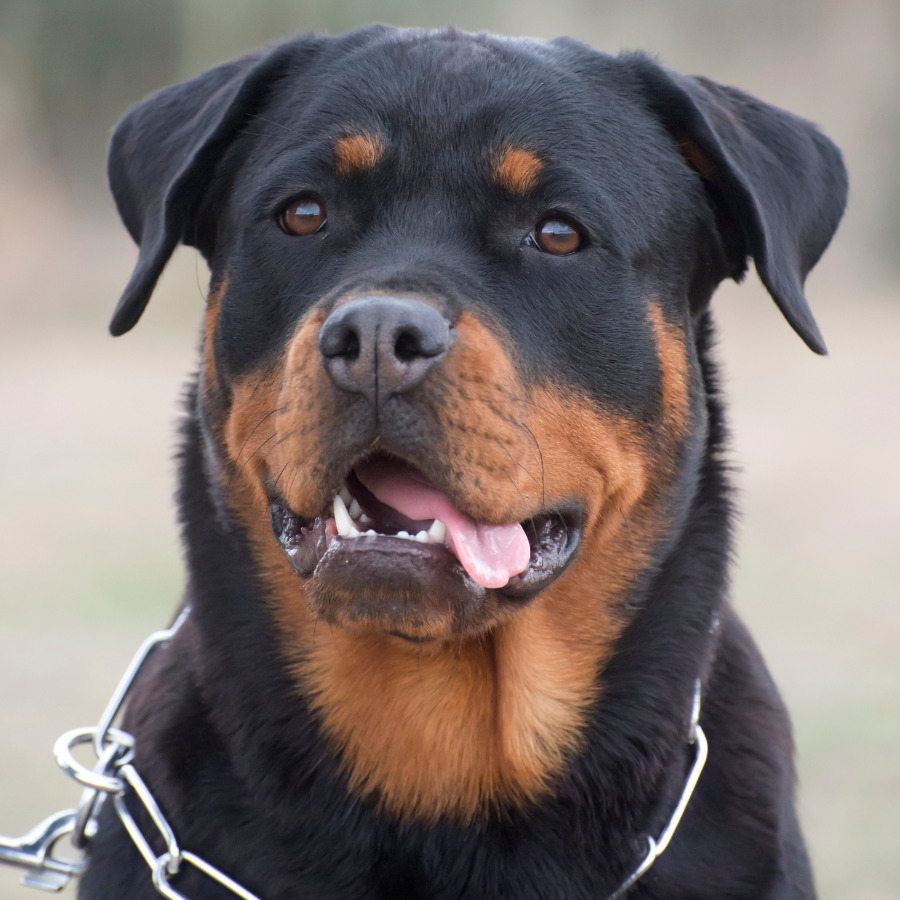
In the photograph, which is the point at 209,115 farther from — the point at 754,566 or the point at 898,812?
the point at 754,566

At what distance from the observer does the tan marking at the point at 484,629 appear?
88.2 inches

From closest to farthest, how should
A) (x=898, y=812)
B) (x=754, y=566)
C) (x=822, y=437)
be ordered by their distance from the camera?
(x=898, y=812) < (x=754, y=566) < (x=822, y=437)

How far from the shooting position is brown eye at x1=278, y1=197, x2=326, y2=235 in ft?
8.27

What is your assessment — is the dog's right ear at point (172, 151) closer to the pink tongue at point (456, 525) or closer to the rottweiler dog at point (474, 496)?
the rottweiler dog at point (474, 496)

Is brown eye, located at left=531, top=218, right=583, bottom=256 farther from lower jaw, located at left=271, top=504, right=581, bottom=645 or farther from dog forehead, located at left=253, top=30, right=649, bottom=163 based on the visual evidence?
lower jaw, located at left=271, top=504, right=581, bottom=645

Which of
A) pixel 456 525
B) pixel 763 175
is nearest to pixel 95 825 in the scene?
pixel 456 525

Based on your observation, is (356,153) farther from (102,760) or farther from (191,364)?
(191,364)

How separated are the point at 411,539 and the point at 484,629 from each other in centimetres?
24

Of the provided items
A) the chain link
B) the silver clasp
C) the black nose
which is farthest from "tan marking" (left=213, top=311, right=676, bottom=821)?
the silver clasp

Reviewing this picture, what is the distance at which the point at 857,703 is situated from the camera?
17.4 ft

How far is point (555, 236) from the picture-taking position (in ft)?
8.07

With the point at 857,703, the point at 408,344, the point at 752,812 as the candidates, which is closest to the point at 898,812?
the point at 857,703

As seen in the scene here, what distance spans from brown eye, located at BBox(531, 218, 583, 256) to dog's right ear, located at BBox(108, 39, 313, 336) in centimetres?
74

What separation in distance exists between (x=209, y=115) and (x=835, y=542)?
5913mm
